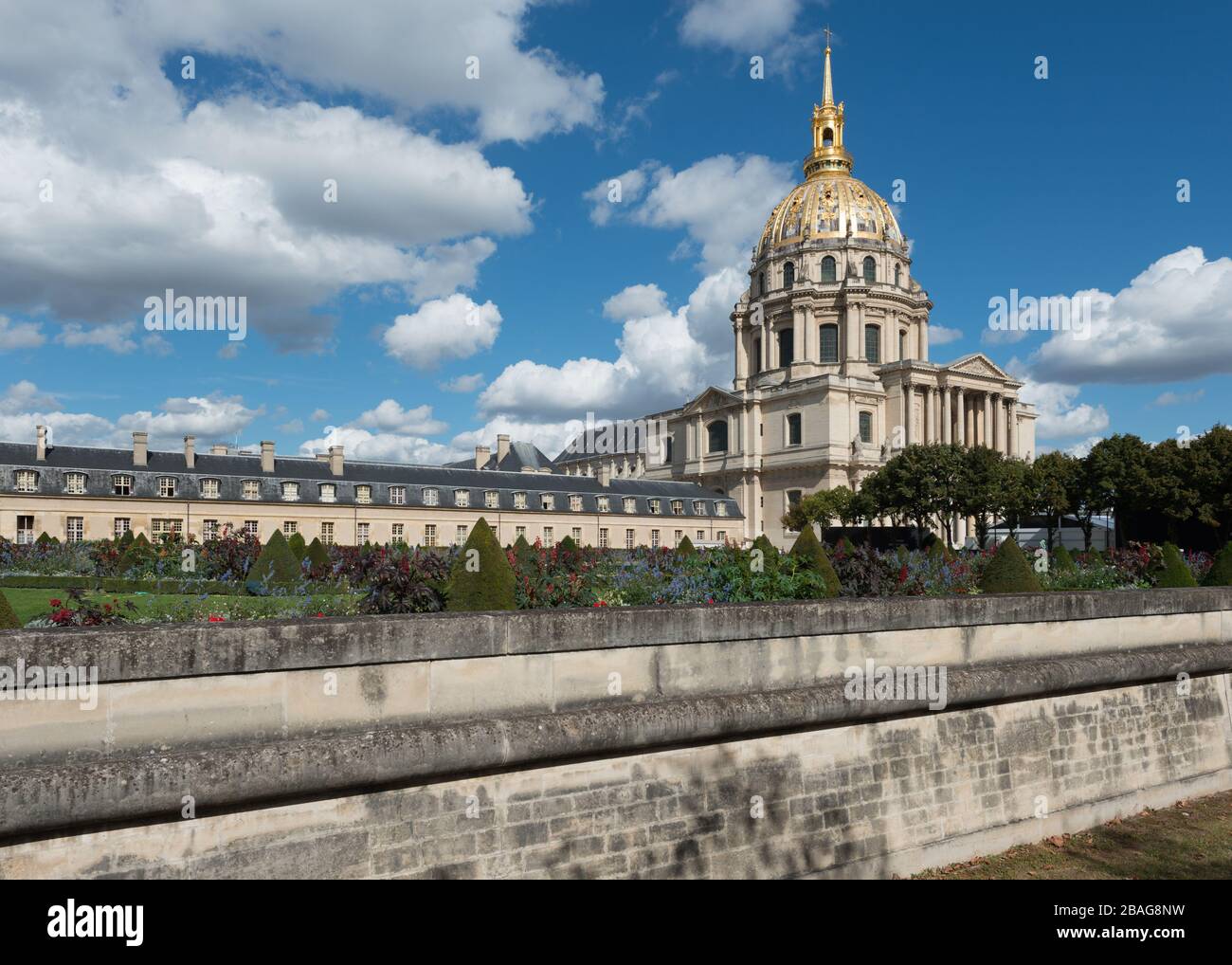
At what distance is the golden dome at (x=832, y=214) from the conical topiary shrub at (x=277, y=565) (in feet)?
224

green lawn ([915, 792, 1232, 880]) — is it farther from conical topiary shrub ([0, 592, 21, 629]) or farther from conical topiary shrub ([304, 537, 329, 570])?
conical topiary shrub ([304, 537, 329, 570])

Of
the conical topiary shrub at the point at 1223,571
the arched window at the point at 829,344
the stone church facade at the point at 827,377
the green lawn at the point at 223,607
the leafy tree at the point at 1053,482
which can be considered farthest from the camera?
the arched window at the point at 829,344

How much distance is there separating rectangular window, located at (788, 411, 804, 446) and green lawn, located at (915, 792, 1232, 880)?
206 ft

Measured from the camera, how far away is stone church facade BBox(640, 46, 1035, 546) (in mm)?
69688

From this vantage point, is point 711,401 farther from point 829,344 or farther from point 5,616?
point 5,616

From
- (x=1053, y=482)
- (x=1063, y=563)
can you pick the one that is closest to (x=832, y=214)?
(x=1053, y=482)

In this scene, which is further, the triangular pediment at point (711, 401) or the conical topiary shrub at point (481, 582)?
the triangular pediment at point (711, 401)

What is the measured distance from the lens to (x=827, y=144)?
282ft

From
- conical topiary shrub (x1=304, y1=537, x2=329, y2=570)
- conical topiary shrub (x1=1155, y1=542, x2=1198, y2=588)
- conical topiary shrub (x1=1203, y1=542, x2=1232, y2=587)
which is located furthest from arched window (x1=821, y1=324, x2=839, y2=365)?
conical topiary shrub (x1=1155, y1=542, x2=1198, y2=588)

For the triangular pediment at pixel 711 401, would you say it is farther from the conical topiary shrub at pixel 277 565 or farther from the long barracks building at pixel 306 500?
the conical topiary shrub at pixel 277 565

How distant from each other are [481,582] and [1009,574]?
8.28 m

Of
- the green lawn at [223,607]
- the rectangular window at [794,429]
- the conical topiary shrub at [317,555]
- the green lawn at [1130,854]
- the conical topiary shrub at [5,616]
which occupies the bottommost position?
the green lawn at [1130,854]

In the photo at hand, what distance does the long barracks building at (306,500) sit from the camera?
45.1 m

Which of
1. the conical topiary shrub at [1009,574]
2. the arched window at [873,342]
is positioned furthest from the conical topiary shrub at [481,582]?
the arched window at [873,342]
